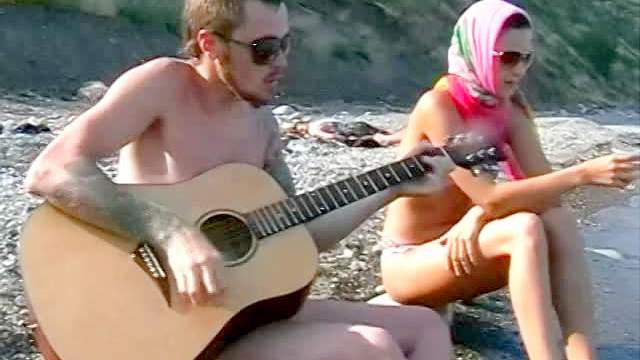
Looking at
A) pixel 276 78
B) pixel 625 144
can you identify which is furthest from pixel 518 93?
pixel 625 144

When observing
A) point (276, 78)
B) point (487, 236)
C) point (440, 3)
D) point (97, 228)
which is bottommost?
point (440, 3)

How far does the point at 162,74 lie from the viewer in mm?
3402

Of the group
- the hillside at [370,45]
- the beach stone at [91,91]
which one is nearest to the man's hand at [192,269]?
the beach stone at [91,91]

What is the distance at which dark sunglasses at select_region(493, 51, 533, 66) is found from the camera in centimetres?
414

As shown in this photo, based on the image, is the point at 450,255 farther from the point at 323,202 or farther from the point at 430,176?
the point at 323,202

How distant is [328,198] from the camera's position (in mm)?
3570

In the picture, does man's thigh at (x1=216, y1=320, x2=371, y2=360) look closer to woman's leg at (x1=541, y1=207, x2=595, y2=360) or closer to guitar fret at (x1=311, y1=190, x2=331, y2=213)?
guitar fret at (x1=311, y1=190, x2=331, y2=213)

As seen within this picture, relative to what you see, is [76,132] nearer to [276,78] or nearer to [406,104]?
[276,78]

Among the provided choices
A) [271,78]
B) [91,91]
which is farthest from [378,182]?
[91,91]

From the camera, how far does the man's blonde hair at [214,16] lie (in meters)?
3.38

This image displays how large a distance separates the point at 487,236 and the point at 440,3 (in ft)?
44.0

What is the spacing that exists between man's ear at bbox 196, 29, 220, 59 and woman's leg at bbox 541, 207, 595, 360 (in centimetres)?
114

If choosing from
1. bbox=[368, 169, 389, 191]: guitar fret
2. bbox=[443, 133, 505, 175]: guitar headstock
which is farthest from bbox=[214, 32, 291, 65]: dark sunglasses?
bbox=[443, 133, 505, 175]: guitar headstock

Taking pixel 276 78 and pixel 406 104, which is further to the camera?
pixel 406 104
